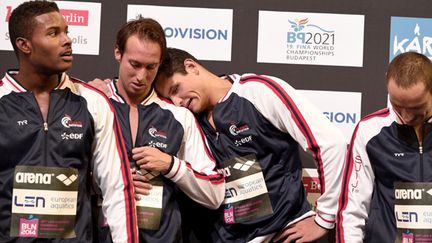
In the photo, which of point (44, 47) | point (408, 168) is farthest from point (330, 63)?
point (44, 47)

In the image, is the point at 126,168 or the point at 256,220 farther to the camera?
the point at 256,220

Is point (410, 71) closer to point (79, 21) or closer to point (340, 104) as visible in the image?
point (340, 104)

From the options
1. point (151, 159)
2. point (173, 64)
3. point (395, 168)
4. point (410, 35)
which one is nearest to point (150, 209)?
point (151, 159)

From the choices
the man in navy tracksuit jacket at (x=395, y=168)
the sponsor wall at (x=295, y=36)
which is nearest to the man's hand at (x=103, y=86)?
the sponsor wall at (x=295, y=36)

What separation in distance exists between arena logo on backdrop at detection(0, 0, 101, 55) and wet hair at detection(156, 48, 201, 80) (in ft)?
1.50

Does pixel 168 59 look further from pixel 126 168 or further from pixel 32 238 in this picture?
pixel 32 238

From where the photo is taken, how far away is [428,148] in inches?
96.7

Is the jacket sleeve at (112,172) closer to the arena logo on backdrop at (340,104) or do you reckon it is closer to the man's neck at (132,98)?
the man's neck at (132,98)

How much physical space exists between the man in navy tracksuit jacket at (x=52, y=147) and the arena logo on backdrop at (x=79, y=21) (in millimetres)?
679

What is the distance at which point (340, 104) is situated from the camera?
10.3 feet

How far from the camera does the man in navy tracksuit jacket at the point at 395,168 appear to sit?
238cm

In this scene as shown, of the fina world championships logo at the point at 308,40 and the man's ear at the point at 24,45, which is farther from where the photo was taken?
the fina world championships logo at the point at 308,40

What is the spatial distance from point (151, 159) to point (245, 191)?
432 millimetres

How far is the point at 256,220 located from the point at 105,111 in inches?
29.8
